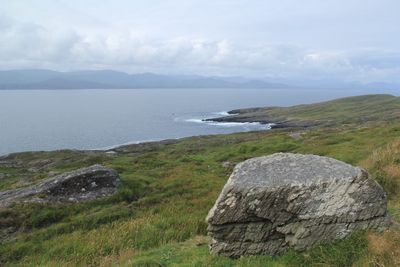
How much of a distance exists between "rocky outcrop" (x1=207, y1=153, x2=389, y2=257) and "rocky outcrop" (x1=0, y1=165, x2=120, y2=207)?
14.4 meters

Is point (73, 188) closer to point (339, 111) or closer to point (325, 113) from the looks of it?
point (325, 113)

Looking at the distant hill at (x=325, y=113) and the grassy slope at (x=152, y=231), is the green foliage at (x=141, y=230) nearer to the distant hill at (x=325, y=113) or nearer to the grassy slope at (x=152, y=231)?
the grassy slope at (x=152, y=231)

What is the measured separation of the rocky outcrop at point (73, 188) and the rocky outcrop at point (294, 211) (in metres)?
14.4

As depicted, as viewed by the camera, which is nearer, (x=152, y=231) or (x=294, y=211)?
(x=294, y=211)

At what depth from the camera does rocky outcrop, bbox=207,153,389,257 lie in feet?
39.0

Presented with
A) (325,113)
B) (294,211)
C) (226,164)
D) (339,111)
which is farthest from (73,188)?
(339,111)

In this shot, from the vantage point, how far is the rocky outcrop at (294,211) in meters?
11.9

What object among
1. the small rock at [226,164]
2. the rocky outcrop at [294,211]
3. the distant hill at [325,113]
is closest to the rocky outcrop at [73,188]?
the small rock at [226,164]

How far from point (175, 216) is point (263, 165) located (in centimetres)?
765

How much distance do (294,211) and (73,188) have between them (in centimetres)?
1717

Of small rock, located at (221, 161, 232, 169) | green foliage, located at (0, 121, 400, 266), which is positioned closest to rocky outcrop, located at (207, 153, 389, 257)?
green foliage, located at (0, 121, 400, 266)

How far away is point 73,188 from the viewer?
25.6m

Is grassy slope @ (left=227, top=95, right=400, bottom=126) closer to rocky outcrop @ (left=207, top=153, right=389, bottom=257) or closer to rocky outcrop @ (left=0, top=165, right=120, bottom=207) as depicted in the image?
rocky outcrop @ (left=0, top=165, right=120, bottom=207)

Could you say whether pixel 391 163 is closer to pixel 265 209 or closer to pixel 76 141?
pixel 265 209
